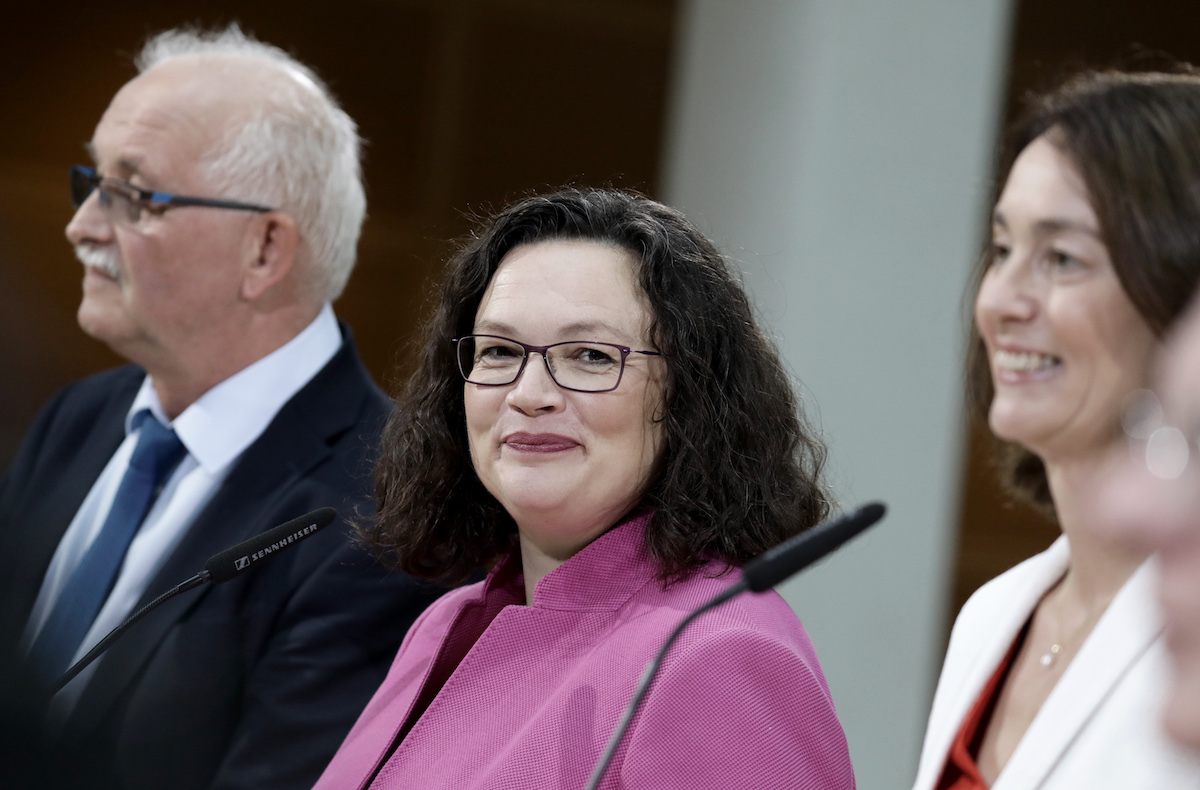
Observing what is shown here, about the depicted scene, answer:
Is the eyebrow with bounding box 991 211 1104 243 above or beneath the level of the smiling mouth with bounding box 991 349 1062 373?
above

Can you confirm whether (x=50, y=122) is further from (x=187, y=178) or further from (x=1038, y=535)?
(x=1038, y=535)

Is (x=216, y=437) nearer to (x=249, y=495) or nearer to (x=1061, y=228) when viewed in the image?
(x=249, y=495)

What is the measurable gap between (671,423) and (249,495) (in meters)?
0.91

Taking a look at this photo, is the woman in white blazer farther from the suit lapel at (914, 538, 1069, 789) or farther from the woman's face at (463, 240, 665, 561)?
the woman's face at (463, 240, 665, 561)

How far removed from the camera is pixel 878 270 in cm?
378

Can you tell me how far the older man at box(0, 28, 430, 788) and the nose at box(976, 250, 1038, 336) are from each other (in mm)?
1101

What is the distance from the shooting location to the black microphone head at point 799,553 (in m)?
1.21

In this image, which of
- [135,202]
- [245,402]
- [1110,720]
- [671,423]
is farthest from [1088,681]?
[135,202]

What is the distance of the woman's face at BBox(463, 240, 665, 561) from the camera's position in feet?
5.52

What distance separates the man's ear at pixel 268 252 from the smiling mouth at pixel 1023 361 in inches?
60.0

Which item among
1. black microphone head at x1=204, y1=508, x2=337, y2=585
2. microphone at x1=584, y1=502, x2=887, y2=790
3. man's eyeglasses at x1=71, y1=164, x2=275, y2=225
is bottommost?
black microphone head at x1=204, y1=508, x2=337, y2=585

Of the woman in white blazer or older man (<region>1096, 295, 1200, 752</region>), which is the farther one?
the woman in white blazer

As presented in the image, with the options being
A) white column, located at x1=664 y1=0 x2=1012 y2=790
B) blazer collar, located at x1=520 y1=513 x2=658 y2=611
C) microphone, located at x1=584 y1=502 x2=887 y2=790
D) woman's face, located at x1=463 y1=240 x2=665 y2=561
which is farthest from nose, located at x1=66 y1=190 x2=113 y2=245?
white column, located at x1=664 y1=0 x2=1012 y2=790

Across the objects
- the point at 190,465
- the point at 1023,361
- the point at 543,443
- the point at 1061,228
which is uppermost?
the point at 1061,228
